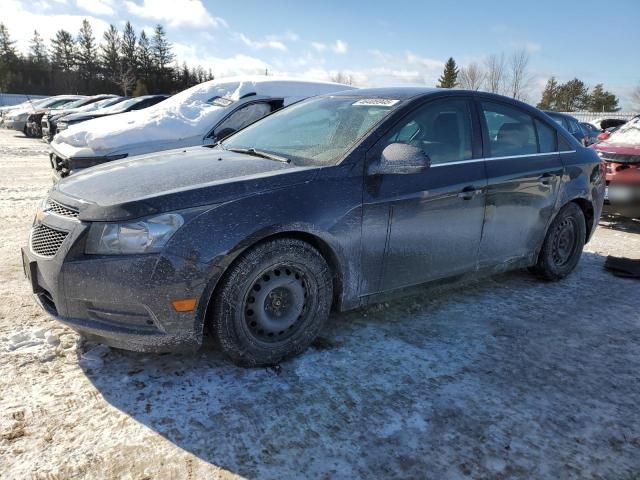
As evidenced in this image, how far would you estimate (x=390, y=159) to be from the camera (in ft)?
9.70

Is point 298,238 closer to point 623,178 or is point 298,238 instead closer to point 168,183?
point 168,183

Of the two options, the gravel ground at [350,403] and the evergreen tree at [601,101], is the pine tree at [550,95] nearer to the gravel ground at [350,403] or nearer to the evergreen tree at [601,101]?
the evergreen tree at [601,101]

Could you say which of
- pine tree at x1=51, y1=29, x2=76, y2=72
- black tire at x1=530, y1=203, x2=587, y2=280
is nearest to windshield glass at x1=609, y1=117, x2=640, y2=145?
black tire at x1=530, y1=203, x2=587, y2=280

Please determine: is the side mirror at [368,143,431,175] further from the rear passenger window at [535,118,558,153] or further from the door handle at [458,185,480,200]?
the rear passenger window at [535,118,558,153]

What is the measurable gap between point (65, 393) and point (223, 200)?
50.3 inches

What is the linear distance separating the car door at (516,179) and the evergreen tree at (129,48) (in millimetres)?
71177

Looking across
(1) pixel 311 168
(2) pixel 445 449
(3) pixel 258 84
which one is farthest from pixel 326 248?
(3) pixel 258 84

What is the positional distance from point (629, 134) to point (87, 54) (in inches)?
2813

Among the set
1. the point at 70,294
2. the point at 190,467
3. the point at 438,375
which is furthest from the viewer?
the point at 438,375

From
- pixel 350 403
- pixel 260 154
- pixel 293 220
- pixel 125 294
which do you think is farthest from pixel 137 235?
pixel 350 403

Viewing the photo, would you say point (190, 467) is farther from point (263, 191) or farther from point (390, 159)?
point (390, 159)

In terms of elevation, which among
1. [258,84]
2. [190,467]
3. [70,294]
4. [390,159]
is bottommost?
[190,467]

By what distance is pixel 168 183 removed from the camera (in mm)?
2648

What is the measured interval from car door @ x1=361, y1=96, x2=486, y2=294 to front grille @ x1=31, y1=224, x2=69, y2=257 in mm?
1703
